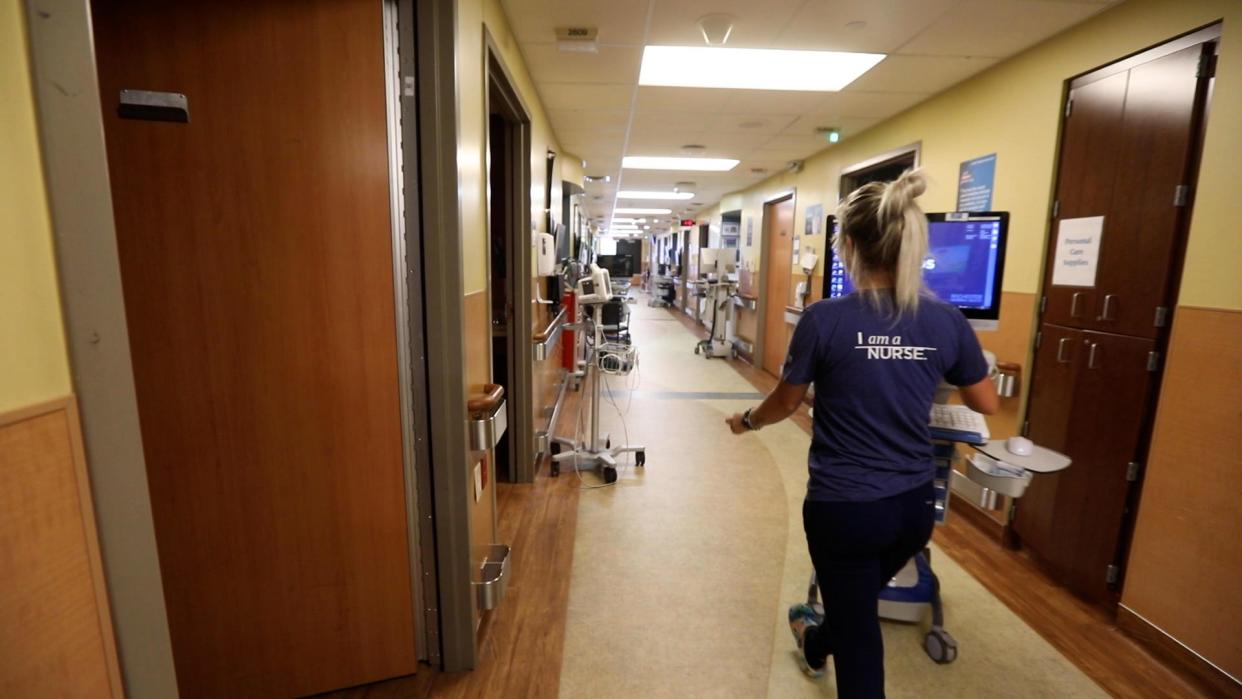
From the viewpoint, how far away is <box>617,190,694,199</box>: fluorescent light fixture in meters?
9.64

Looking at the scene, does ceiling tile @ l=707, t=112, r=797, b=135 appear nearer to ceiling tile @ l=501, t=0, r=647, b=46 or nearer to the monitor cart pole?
ceiling tile @ l=501, t=0, r=647, b=46

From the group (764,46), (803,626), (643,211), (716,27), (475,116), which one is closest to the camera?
(803,626)

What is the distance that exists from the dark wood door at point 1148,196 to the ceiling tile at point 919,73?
0.98 m

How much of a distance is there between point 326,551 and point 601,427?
3.13 metres

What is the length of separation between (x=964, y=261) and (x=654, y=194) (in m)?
8.15

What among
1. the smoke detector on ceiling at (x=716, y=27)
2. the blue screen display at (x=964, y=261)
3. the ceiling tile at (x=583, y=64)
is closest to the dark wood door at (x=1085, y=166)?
the blue screen display at (x=964, y=261)

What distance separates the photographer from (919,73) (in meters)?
3.30

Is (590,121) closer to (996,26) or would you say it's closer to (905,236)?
(996,26)

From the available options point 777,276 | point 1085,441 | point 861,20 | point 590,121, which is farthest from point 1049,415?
point 777,276

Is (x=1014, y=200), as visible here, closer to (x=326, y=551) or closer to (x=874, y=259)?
(x=874, y=259)

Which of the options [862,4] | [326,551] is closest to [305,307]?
[326,551]

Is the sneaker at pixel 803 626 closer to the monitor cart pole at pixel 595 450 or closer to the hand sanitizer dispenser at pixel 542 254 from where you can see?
the monitor cart pole at pixel 595 450

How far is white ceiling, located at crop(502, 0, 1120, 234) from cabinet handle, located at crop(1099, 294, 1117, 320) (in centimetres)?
126

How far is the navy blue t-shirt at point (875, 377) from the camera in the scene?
52.3 inches
